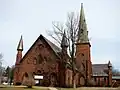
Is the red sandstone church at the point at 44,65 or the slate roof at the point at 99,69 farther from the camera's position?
the slate roof at the point at 99,69

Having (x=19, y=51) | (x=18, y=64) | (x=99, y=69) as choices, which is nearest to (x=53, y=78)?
(x=18, y=64)

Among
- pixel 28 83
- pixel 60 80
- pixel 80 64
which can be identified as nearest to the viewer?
pixel 28 83

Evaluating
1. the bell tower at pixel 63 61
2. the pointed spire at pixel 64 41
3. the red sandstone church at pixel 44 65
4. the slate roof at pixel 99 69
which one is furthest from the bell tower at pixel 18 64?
the slate roof at pixel 99 69

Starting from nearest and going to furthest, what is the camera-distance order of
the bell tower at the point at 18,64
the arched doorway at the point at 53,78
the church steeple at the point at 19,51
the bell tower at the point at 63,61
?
the bell tower at the point at 63,61 → the arched doorway at the point at 53,78 → the bell tower at the point at 18,64 → the church steeple at the point at 19,51

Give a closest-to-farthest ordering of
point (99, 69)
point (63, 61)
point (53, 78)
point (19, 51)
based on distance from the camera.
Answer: point (63, 61) → point (53, 78) → point (19, 51) → point (99, 69)

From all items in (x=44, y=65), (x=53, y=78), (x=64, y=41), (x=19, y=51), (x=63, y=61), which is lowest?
(x=53, y=78)

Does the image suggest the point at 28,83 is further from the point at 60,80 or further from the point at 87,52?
the point at 87,52

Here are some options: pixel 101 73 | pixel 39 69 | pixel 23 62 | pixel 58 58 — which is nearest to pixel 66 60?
pixel 58 58

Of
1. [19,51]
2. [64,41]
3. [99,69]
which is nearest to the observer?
[64,41]

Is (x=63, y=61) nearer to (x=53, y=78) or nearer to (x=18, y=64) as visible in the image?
(x=53, y=78)

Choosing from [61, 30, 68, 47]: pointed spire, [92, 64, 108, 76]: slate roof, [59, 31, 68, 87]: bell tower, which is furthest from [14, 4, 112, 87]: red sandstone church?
[92, 64, 108, 76]: slate roof

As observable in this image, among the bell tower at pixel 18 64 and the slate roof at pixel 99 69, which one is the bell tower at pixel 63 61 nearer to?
the bell tower at pixel 18 64

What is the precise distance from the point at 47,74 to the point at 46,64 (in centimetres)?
253

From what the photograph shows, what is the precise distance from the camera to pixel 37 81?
171 ft
